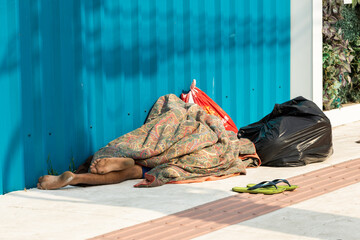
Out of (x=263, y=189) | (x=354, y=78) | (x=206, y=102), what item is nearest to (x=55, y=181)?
(x=263, y=189)

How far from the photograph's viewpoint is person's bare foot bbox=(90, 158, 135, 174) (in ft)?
19.6

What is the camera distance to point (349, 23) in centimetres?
1038

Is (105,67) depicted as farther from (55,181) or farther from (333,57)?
(333,57)

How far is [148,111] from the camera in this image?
7.05 metres

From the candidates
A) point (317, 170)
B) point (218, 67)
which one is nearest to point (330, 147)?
point (317, 170)

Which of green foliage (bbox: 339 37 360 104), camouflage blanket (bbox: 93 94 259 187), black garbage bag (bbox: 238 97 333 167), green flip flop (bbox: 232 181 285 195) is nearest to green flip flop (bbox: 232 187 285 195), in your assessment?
green flip flop (bbox: 232 181 285 195)

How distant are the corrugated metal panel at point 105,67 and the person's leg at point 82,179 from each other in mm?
188

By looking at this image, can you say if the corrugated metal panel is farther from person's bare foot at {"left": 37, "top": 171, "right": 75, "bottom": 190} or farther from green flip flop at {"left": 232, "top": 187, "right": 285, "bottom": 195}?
green flip flop at {"left": 232, "top": 187, "right": 285, "bottom": 195}

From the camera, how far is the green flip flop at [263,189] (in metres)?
5.50

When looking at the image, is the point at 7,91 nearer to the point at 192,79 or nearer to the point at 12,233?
the point at 12,233

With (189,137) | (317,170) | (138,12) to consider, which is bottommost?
(317,170)

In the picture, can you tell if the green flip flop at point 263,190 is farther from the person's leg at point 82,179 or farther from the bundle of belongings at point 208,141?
the person's leg at point 82,179

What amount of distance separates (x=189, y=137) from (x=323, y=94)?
386cm

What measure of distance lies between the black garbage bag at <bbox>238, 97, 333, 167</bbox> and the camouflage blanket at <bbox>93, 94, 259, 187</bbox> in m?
0.24
